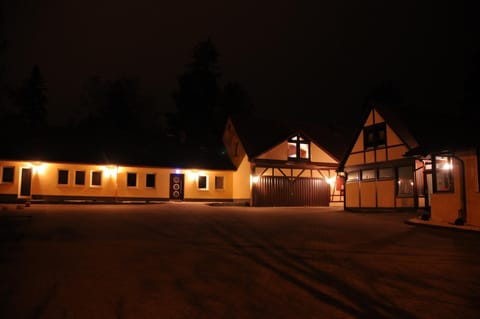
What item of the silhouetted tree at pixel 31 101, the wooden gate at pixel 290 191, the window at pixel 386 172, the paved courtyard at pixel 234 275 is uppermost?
the silhouetted tree at pixel 31 101

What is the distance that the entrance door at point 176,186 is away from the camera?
30469 mm

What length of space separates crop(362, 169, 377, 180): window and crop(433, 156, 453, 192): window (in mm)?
7737

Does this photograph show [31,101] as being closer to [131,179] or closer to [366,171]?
[131,179]

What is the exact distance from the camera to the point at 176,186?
30.6m


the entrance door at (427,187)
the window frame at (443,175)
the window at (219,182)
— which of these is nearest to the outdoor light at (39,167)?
the window at (219,182)

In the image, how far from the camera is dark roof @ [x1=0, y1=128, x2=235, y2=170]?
91.5 ft

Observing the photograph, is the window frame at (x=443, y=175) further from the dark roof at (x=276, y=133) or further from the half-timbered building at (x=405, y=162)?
the dark roof at (x=276, y=133)

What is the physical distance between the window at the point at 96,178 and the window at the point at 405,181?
1873 cm

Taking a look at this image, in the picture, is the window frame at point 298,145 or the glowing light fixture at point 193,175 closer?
the window frame at point 298,145

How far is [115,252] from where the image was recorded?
8.27 metres

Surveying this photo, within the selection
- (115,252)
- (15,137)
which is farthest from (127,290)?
(15,137)

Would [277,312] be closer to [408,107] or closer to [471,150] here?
[471,150]

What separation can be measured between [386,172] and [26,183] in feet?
70.6

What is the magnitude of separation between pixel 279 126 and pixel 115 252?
2755cm
